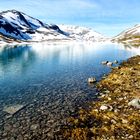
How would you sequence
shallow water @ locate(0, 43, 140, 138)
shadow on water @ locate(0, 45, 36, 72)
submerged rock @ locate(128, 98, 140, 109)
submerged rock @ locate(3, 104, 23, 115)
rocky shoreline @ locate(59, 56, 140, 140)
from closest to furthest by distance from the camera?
1. rocky shoreline @ locate(59, 56, 140, 140)
2. shallow water @ locate(0, 43, 140, 138)
3. submerged rock @ locate(3, 104, 23, 115)
4. submerged rock @ locate(128, 98, 140, 109)
5. shadow on water @ locate(0, 45, 36, 72)

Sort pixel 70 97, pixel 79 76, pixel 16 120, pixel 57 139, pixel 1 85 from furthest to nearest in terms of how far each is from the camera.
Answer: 1. pixel 79 76
2. pixel 1 85
3. pixel 70 97
4. pixel 16 120
5. pixel 57 139

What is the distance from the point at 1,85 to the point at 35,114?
16.7m

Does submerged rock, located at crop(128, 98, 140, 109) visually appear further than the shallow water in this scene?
Yes

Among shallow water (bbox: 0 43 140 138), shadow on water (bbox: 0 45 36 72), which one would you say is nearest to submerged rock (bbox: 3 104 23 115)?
shallow water (bbox: 0 43 140 138)

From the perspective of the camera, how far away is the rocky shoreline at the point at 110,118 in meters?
23.5

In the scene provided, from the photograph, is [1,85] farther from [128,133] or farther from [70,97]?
[128,133]

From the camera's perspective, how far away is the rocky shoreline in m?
23.5

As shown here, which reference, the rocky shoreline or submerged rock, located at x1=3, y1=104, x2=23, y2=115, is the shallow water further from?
the rocky shoreline

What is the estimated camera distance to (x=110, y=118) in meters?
27.3

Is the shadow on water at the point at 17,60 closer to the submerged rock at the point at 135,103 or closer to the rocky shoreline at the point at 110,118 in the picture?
the rocky shoreline at the point at 110,118

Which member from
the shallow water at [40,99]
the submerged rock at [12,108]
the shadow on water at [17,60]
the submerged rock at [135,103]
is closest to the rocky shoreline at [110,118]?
the submerged rock at [135,103]

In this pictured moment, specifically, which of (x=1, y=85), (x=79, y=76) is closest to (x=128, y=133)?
(x=1, y=85)

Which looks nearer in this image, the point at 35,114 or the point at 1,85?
the point at 35,114

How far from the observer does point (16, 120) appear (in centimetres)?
2698
